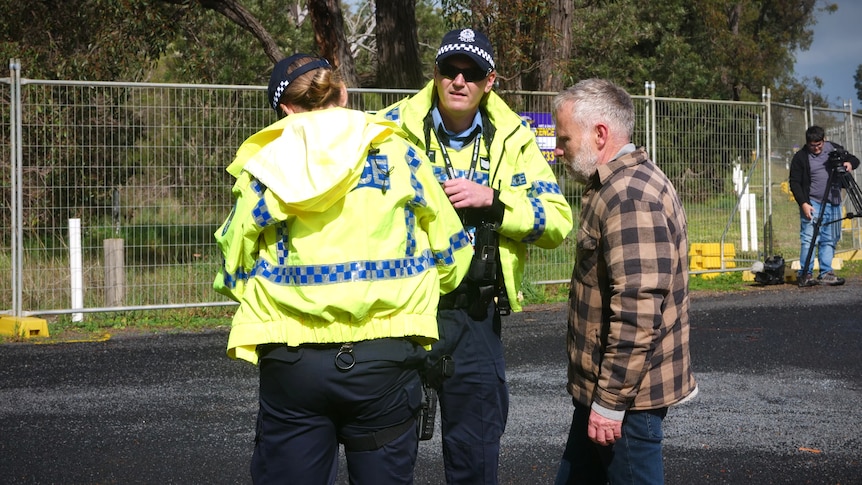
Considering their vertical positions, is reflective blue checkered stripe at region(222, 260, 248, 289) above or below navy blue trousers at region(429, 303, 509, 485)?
above

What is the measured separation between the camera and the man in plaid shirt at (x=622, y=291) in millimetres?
3197

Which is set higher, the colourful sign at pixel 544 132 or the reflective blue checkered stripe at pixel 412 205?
the colourful sign at pixel 544 132

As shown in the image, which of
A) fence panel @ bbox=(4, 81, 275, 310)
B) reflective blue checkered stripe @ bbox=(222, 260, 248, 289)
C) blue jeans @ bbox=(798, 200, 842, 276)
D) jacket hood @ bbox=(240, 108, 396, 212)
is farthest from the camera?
blue jeans @ bbox=(798, 200, 842, 276)

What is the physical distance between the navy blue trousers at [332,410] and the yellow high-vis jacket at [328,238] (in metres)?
0.06

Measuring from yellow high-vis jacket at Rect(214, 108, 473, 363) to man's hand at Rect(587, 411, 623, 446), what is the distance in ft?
2.18

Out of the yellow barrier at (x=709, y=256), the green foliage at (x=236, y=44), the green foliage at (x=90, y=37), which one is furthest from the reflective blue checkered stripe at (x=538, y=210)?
the green foliage at (x=236, y=44)

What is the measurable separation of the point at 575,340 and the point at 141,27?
572 inches

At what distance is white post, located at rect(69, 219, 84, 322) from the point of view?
33.0 ft

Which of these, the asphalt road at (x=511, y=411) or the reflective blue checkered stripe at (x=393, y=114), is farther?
the asphalt road at (x=511, y=411)

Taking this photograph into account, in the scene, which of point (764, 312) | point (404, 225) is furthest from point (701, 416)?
point (764, 312)

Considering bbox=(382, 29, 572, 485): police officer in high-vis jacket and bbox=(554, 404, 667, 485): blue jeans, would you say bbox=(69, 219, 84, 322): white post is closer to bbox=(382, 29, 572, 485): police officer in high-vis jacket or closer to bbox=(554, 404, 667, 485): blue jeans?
bbox=(382, 29, 572, 485): police officer in high-vis jacket

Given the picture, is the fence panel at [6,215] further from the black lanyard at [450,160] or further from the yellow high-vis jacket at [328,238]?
the yellow high-vis jacket at [328,238]

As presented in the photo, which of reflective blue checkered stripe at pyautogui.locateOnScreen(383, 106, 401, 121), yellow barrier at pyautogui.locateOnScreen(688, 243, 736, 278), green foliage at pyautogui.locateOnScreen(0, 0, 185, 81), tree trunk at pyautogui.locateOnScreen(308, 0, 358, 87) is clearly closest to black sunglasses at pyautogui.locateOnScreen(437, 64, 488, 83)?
reflective blue checkered stripe at pyautogui.locateOnScreen(383, 106, 401, 121)

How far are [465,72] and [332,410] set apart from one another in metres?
1.57
